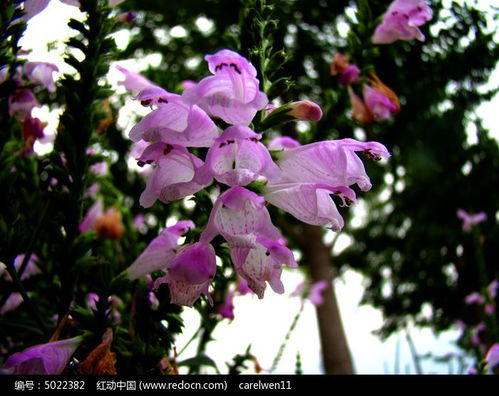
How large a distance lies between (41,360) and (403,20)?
93 cm

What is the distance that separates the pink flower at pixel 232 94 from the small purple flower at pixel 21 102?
527 millimetres

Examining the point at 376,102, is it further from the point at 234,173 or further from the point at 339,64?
the point at 234,173

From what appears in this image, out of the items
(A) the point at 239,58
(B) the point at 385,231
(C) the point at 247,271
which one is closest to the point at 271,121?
(A) the point at 239,58

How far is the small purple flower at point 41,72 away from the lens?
2.67ft

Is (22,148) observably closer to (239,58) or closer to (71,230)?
(71,230)

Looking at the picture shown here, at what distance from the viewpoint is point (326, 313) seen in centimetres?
526

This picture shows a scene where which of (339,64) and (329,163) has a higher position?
(339,64)

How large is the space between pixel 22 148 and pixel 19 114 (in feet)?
0.22

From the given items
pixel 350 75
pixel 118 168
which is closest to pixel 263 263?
pixel 350 75

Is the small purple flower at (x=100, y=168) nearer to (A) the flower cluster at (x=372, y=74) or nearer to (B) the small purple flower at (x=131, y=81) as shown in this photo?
(B) the small purple flower at (x=131, y=81)

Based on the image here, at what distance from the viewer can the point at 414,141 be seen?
4.21 meters

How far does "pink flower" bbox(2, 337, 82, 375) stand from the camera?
51cm

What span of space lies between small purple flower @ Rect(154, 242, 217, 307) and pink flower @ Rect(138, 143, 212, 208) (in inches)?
2.3

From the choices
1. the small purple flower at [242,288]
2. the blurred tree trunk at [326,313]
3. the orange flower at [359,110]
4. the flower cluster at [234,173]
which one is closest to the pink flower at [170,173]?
the flower cluster at [234,173]
